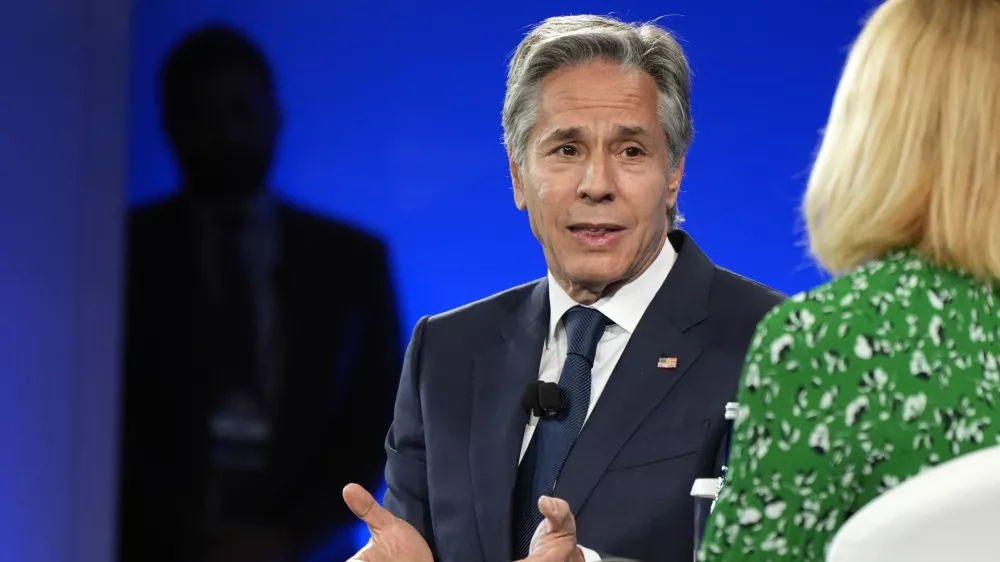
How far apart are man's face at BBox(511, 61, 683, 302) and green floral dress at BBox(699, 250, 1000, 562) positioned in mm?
1066

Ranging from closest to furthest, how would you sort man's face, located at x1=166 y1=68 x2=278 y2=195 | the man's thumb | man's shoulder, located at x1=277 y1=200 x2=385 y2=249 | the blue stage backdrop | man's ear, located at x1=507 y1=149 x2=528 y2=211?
the man's thumb → man's ear, located at x1=507 y1=149 x2=528 y2=211 → the blue stage backdrop → man's shoulder, located at x1=277 y1=200 x2=385 y2=249 → man's face, located at x1=166 y1=68 x2=278 y2=195

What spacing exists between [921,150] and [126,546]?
11.6 feet

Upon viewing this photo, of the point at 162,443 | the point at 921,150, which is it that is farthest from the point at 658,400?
the point at 162,443

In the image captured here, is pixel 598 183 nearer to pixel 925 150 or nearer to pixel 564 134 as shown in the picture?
pixel 564 134

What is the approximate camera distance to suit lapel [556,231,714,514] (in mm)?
2094

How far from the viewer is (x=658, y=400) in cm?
214

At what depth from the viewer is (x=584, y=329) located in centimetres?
225

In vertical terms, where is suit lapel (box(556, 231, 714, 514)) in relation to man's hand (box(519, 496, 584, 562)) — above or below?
above

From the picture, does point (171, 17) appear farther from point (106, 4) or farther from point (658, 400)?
point (658, 400)

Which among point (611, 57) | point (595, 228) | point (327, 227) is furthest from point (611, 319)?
point (327, 227)

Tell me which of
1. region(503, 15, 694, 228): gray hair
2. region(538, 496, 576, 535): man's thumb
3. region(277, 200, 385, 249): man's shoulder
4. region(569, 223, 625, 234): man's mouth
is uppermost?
region(503, 15, 694, 228): gray hair

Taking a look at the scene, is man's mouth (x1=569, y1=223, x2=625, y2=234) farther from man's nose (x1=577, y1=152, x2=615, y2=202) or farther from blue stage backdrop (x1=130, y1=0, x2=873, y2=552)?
blue stage backdrop (x1=130, y1=0, x2=873, y2=552)

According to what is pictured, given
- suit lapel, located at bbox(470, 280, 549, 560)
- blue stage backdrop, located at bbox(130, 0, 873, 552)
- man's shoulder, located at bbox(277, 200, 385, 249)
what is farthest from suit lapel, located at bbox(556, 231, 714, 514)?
man's shoulder, located at bbox(277, 200, 385, 249)

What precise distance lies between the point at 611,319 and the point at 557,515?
550 mm
